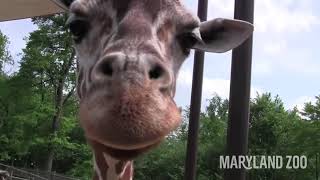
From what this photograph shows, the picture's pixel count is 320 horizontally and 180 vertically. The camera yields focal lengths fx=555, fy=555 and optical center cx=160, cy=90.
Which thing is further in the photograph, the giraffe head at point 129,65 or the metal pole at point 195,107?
the metal pole at point 195,107

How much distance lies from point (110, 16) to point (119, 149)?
0.87 metres

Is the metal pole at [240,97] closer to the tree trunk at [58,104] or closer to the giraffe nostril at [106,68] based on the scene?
the giraffe nostril at [106,68]

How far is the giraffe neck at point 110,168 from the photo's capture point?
3742mm

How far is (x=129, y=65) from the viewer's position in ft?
8.69

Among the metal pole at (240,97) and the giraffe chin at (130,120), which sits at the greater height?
the metal pole at (240,97)

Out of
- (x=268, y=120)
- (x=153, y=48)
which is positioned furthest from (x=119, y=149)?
(x=268, y=120)

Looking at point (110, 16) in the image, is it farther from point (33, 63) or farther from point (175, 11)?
point (33, 63)

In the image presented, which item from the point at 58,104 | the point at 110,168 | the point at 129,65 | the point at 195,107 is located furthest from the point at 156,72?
the point at 58,104

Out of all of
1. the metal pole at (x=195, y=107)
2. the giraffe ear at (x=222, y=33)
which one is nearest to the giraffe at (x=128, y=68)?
the giraffe ear at (x=222, y=33)

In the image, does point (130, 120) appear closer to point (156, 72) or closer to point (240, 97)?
point (156, 72)

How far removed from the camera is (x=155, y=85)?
2629 mm

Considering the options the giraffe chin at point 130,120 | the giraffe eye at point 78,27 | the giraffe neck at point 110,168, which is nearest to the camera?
the giraffe chin at point 130,120

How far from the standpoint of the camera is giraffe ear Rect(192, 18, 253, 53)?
13.0 ft

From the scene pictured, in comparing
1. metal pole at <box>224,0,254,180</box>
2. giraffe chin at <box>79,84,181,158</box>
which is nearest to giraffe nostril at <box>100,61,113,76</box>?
giraffe chin at <box>79,84,181,158</box>
